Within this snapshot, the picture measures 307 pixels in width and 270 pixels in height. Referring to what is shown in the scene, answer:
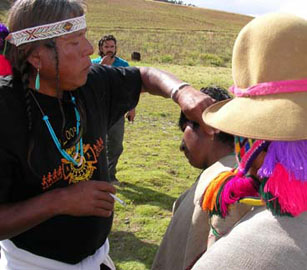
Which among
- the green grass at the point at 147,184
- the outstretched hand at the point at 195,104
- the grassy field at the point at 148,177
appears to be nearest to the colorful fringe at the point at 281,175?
the outstretched hand at the point at 195,104

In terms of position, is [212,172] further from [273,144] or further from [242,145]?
[273,144]

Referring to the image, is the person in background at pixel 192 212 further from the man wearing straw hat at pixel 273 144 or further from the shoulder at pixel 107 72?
the man wearing straw hat at pixel 273 144

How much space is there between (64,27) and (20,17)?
21 cm

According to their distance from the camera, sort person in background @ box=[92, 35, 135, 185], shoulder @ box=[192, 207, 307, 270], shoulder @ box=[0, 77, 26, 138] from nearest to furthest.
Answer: shoulder @ box=[192, 207, 307, 270], shoulder @ box=[0, 77, 26, 138], person in background @ box=[92, 35, 135, 185]

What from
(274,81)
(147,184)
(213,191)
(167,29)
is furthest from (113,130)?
(167,29)

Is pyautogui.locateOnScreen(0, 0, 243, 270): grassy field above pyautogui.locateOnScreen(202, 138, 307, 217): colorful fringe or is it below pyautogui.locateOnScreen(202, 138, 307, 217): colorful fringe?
below

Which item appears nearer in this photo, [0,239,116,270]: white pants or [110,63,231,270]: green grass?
[0,239,116,270]: white pants

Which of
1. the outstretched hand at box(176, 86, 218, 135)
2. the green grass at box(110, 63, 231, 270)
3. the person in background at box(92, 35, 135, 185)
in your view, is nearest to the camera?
the outstretched hand at box(176, 86, 218, 135)

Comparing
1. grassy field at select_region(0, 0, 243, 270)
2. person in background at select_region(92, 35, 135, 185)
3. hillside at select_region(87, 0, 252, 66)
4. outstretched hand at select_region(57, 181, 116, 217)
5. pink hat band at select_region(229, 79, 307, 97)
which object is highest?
pink hat band at select_region(229, 79, 307, 97)

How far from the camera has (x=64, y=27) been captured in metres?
2.08

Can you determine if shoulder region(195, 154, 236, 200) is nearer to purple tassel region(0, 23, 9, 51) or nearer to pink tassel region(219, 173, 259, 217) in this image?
pink tassel region(219, 173, 259, 217)

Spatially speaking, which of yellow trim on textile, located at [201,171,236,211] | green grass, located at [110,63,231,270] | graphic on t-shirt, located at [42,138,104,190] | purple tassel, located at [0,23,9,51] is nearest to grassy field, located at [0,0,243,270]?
green grass, located at [110,63,231,270]

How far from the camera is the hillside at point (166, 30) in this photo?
3014cm

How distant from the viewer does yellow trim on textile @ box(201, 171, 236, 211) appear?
170cm
